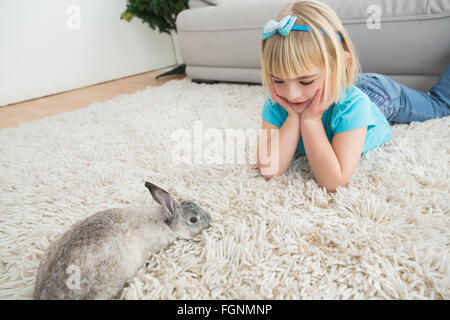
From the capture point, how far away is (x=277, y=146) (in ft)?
2.69

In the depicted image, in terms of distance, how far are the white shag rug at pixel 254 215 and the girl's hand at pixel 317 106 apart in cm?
18

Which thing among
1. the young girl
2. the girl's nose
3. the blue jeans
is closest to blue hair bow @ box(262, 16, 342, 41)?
the young girl

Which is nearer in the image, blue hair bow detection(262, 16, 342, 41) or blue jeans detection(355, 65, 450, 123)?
blue hair bow detection(262, 16, 342, 41)

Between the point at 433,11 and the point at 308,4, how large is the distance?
0.90m

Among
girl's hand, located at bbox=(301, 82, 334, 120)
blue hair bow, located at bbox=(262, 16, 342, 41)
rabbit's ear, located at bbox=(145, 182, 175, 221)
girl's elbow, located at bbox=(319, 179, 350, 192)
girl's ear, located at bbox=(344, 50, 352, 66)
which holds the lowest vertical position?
girl's elbow, located at bbox=(319, 179, 350, 192)

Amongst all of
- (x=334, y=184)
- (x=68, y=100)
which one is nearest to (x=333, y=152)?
(x=334, y=184)

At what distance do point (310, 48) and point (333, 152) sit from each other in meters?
0.26

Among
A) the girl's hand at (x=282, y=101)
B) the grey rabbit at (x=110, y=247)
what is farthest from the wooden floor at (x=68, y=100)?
the girl's hand at (x=282, y=101)

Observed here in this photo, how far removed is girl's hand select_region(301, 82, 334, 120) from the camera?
26.9 inches

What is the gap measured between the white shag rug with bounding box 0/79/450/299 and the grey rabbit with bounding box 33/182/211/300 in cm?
3

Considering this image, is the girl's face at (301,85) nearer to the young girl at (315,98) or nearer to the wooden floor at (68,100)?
the young girl at (315,98)

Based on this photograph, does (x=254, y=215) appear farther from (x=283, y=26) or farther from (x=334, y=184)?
(x=283, y=26)

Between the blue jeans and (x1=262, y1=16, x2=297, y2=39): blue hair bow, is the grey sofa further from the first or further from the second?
(x1=262, y1=16, x2=297, y2=39): blue hair bow
